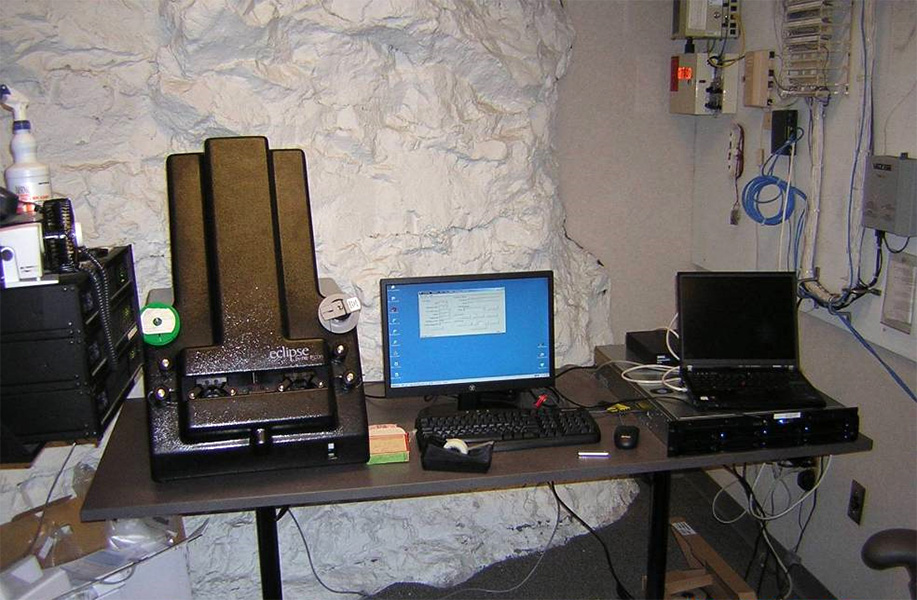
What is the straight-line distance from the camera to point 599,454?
202 cm

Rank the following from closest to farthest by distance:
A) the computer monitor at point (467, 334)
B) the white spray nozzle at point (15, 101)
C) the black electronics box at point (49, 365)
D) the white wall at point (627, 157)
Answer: the black electronics box at point (49, 365)
the white spray nozzle at point (15, 101)
the computer monitor at point (467, 334)
the white wall at point (627, 157)

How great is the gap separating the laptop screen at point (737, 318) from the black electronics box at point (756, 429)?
0.23 meters

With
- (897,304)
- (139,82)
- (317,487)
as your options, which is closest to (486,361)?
(317,487)

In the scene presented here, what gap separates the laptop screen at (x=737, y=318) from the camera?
2.29 metres

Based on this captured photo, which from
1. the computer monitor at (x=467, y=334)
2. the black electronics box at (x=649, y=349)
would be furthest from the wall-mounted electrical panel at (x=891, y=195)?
the computer monitor at (x=467, y=334)

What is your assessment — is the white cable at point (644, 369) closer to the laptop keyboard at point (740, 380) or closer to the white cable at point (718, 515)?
the laptop keyboard at point (740, 380)

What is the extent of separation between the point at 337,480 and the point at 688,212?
1959 millimetres

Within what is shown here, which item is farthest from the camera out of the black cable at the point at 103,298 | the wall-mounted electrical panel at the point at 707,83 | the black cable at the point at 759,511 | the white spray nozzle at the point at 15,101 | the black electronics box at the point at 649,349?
the wall-mounted electrical panel at the point at 707,83

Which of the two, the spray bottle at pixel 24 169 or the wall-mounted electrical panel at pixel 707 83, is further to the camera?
the wall-mounted electrical panel at pixel 707 83

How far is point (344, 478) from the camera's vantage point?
1.92 metres

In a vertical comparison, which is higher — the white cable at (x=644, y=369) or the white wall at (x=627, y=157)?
the white wall at (x=627, y=157)

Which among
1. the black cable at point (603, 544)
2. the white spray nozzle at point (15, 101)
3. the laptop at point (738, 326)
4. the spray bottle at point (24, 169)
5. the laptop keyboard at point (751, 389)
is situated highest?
the white spray nozzle at point (15, 101)

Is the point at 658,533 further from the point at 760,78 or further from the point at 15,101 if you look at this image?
the point at 15,101

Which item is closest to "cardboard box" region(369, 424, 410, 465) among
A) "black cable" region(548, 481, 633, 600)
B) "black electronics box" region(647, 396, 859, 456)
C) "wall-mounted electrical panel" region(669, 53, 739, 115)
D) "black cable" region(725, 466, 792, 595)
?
"black electronics box" region(647, 396, 859, 456)
